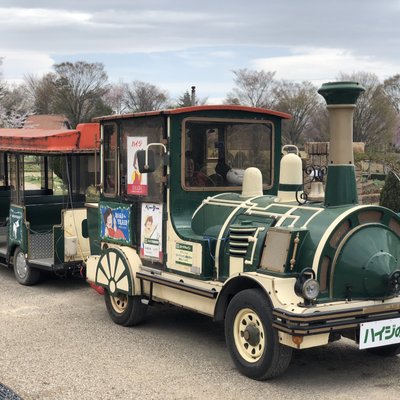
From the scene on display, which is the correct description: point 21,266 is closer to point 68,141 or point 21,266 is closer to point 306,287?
point 68,141

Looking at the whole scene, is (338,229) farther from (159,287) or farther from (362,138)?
(362,138)

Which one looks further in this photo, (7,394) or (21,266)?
(21,266)

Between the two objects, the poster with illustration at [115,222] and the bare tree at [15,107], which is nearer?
the poster with illustration at [115,222]

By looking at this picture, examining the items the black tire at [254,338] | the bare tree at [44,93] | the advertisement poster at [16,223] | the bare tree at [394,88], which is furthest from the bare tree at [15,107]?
the black tire at [254,338]

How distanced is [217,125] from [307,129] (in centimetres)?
4967

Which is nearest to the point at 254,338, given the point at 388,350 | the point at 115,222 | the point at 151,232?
the point at 388,350

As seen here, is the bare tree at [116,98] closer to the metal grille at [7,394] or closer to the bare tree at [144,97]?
the bare tree at [144,97]

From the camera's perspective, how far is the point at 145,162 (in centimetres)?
608

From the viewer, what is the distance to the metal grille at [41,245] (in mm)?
9297

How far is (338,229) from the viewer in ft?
16.4

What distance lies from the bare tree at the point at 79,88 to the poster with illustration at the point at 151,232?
5555 cm

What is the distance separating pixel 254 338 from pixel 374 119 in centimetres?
4641

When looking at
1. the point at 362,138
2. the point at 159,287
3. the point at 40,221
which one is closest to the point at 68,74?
the point at 362,138

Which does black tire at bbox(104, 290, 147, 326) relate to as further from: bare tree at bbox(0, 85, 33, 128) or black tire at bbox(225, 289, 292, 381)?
bare tree at bbox(0, 85, 33, 128)
